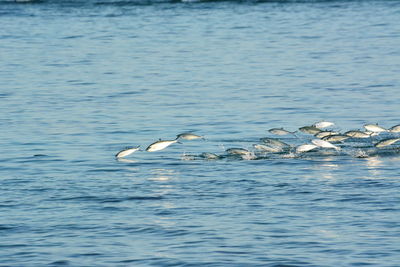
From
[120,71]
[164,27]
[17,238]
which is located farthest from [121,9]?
[17,238]

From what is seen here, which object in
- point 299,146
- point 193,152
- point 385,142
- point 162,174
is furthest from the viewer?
point 193,152

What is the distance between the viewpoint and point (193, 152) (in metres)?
21.7

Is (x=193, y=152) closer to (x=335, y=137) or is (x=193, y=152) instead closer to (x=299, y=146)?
(x=299, y=146)

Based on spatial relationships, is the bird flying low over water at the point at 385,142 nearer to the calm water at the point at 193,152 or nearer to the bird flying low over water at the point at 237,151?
the calm water at the point at 193,152

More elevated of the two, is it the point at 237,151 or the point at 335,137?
the point at 335,137

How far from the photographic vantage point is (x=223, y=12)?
60438 mm

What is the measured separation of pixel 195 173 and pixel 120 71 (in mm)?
18552

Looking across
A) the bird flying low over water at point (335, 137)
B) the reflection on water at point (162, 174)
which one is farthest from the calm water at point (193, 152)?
the bird flying low over water at point (335, 137)

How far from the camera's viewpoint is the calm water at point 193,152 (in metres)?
14.7

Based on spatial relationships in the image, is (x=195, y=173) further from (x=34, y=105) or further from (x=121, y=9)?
(x=121, y=9)

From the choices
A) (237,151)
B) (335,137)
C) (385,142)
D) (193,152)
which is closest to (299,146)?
(335,137)

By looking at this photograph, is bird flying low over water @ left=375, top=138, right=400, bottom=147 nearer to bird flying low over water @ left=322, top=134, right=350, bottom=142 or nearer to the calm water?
the calm water

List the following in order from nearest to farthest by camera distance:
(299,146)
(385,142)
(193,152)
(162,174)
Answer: (162,174)
(385,142)
(299,146)
(193,152)

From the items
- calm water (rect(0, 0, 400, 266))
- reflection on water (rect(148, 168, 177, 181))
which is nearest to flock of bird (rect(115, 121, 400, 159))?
calm water (rect(0, 0, 400, 266))
